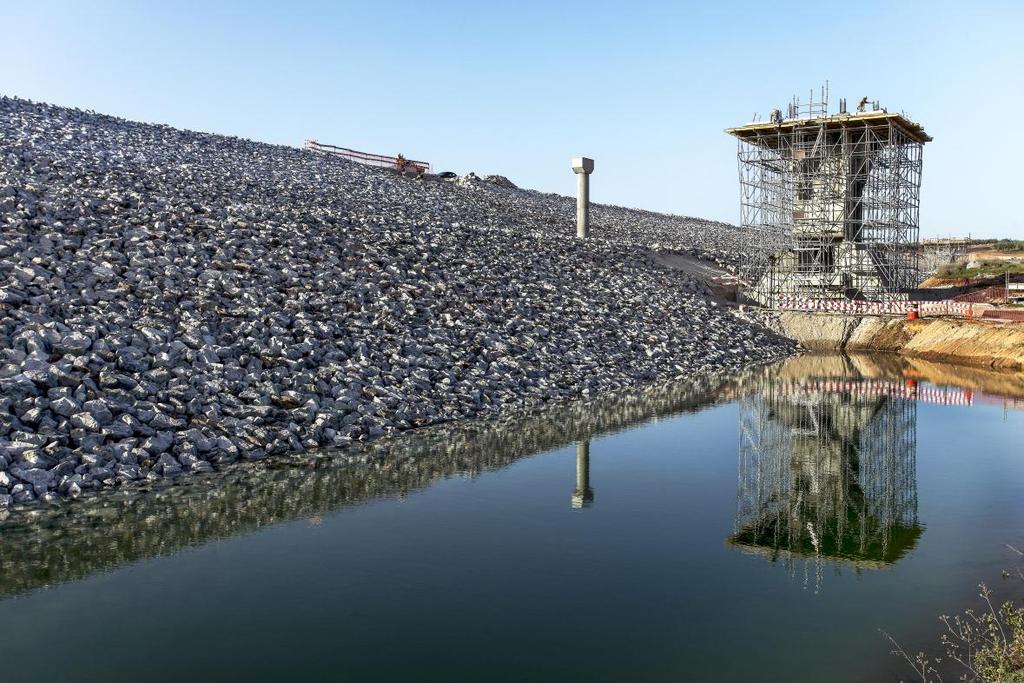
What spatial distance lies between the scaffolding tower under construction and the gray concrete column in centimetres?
962

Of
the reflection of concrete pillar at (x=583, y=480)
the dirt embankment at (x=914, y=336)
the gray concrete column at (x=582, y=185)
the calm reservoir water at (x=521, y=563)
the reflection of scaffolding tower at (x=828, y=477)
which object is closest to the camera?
the calm reservoir water at (x=521, y=563)

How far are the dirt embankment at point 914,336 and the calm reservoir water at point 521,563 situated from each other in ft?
49.9

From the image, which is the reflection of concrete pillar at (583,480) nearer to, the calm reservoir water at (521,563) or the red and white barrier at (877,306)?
the calm reservoir water at (521,563)

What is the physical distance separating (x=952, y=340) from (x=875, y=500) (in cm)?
2240

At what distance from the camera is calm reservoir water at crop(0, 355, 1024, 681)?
7633mm

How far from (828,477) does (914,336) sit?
22.2 meters

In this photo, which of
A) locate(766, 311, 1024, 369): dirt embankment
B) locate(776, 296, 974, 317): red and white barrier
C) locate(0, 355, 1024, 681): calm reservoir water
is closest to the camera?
locate(0, 355, 1024, 681): calm reservoir water

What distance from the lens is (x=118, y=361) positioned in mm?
14789

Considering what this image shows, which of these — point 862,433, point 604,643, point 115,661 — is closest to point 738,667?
point 604,643

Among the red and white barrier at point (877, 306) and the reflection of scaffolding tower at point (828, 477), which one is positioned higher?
the red and white barrier at point (877, 306)

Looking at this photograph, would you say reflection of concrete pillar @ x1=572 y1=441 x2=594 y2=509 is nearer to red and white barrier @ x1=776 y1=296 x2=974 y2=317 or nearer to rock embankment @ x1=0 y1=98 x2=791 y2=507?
rock embankment @ x1=0 y1=98 x2=791 y2=507

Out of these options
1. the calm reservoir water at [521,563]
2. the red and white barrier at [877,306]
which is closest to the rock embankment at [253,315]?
the calm reservoir water at [521,563]

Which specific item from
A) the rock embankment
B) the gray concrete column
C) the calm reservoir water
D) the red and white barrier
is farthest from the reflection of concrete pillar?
the red and white barrier

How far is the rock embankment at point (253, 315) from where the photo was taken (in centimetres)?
1375
